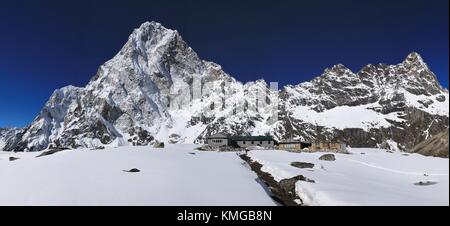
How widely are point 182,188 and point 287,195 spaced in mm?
Answer: 7542

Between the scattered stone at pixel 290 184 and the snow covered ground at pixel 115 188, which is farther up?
the snow covered ground at pixel 115 188

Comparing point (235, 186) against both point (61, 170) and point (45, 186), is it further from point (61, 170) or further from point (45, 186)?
point (61, 170)

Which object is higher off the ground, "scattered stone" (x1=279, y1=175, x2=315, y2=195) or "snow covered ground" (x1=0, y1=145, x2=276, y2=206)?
"snow covered ground" (x1=0, y1=145, x2=276, y2=206)

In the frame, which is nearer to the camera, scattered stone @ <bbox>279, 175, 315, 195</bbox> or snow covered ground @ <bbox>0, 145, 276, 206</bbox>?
snow covered ground @ <bbox>0, 145, 276, 206</bbox>

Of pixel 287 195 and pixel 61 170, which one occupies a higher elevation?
pixel 61 170

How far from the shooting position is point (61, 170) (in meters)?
25.9

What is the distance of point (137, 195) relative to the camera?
18.2 m

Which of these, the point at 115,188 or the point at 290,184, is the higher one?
the point at 115,188

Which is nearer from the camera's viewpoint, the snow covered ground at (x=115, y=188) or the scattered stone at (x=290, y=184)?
the snow covered ground at (x=115, y=188)

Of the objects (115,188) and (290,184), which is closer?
(115,188)
